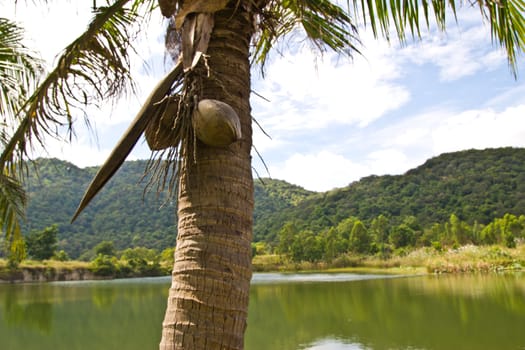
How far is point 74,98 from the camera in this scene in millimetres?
3307

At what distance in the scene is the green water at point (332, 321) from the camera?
386 inches

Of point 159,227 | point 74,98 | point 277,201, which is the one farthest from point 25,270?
point 277,201

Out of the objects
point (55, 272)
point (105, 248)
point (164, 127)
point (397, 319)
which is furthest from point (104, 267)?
point (164, 127)

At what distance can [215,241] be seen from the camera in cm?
165

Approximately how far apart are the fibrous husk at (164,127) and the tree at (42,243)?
44262 mm

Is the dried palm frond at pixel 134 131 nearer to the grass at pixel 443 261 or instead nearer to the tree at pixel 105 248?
the grass at pixel 443 261

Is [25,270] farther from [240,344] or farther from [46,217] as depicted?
[240,344]

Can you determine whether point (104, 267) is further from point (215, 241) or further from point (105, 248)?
point (215, 241)

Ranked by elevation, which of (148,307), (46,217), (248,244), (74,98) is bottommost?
(148,307)

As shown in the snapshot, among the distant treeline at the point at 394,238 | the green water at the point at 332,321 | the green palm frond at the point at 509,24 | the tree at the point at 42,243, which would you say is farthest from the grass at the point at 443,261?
the green palm frond at the point at 509,24

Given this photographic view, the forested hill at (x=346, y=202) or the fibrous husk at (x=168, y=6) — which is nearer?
the fibrous husk at (x=168, y=6)

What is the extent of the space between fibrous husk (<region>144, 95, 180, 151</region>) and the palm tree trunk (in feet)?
0.40

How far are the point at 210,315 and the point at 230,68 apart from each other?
95 cm

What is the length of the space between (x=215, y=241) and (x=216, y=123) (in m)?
0.40
